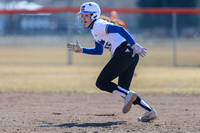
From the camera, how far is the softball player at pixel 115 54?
19.6 ft

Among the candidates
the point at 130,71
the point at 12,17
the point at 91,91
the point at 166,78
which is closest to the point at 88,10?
the point at 130,71

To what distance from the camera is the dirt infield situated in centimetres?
582

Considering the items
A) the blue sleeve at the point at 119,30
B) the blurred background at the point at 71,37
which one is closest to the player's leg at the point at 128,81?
the blue sleeve at the point at 119,30

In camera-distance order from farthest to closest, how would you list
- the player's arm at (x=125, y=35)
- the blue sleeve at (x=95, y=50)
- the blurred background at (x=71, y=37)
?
1. the blurred background at (x=71, y=37)
2. the blue sleeve at (x=95, y=50)
3. the player's arm at (x=125, y=35)

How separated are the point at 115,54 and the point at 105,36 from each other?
0.31 metres

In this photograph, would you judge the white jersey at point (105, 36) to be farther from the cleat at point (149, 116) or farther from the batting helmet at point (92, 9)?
the cleat at point (149, 116)

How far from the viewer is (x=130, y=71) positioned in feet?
20.7

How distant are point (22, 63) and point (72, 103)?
11.1m

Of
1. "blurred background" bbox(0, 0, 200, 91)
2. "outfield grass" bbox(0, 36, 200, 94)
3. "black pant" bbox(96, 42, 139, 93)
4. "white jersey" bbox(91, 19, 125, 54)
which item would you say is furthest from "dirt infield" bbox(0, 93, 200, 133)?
"blurred background" bbox(0, 0, 200, 91)

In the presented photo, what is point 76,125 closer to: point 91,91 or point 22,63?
point 91,91

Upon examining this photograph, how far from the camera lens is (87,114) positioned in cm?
721

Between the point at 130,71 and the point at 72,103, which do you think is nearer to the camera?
the point at 130,71

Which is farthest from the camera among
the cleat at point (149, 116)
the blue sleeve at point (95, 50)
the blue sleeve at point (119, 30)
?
the blue sleeve at point (95, 50)

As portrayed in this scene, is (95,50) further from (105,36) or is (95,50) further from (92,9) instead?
(92,9)
